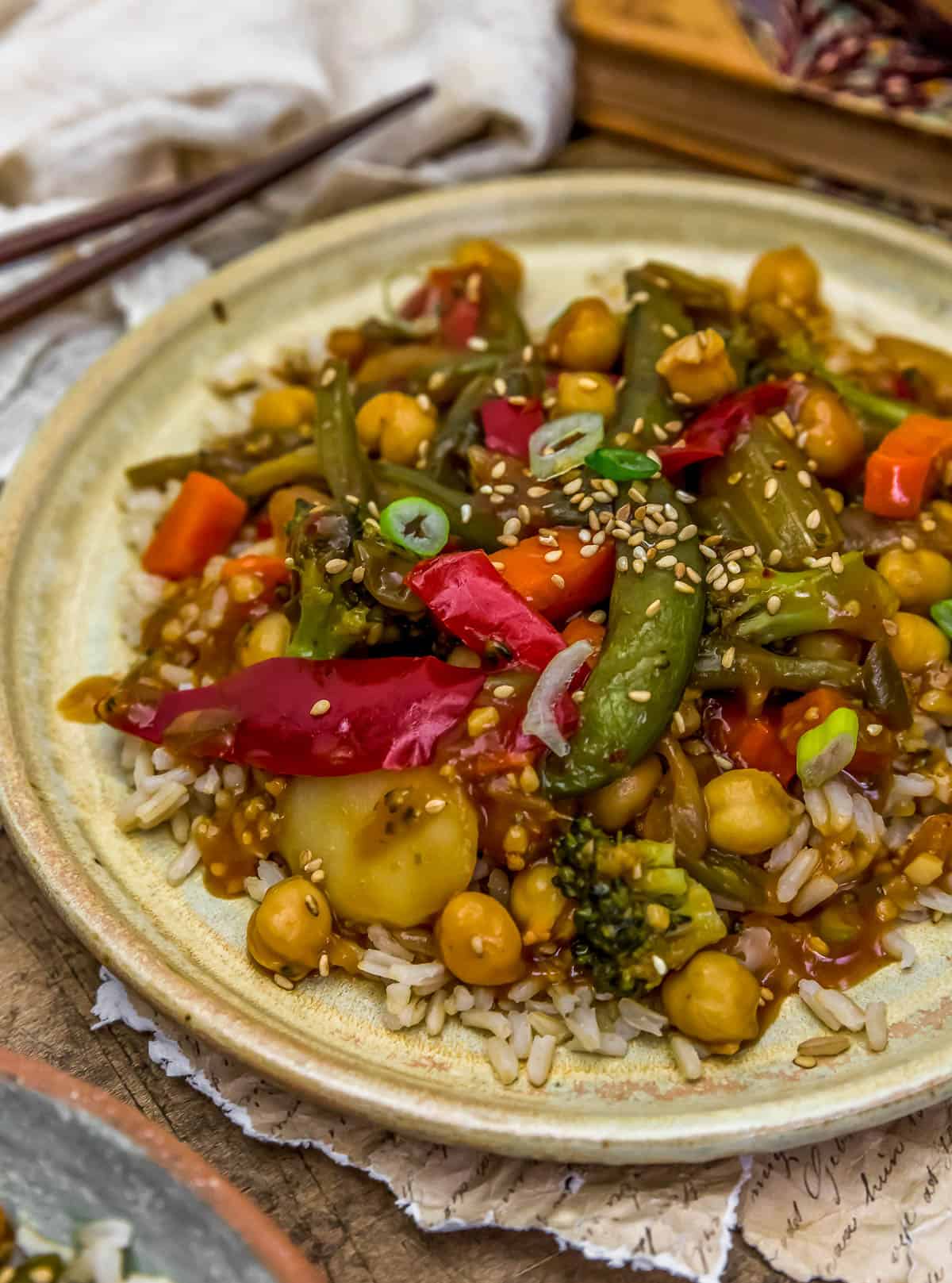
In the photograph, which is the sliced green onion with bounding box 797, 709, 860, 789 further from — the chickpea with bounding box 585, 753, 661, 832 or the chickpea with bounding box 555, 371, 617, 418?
the chickpea with bounding box 555, 371, 617, 418

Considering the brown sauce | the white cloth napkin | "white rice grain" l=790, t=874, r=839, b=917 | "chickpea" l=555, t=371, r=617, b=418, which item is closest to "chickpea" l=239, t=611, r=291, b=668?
the brown sauce

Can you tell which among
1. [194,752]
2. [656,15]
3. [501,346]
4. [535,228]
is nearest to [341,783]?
[194,752]

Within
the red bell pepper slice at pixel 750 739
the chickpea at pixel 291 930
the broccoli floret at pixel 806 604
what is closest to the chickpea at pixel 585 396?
the broccoli floret at pixel 806 604

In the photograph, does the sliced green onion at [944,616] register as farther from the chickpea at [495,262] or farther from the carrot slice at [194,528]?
the carrot slice at [194,528]

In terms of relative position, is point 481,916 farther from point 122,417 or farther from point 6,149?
point 6,149

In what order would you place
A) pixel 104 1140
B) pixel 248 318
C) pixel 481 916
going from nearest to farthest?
pixel 104 1140
pixel 481 916
pixel 248 318
